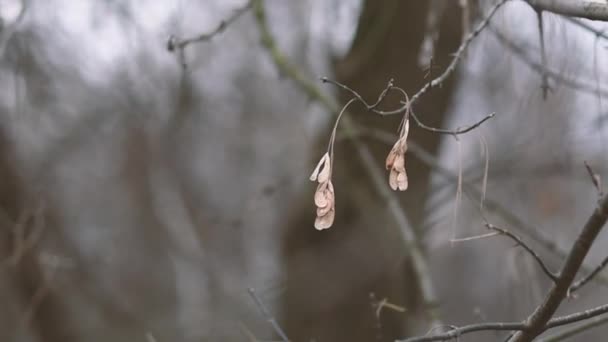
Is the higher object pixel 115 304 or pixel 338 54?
pixel 338 54

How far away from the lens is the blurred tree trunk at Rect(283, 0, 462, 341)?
2.74m

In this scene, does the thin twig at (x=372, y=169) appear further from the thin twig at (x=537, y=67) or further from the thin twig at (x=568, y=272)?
the thin twig at (x=568, y=272)

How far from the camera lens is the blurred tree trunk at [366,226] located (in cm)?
274

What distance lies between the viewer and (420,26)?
277 centimetres

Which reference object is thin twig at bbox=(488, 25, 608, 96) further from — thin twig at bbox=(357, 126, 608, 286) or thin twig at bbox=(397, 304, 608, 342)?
thin twig at bbox=(397, 304, 608, 342)

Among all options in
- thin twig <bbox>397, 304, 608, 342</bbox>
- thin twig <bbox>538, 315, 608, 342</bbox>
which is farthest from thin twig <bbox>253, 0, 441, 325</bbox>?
thin twig <bbox>397, 304, 608, 342</bbox>

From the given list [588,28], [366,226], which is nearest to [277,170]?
[366,226]

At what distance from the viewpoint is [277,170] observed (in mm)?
5488

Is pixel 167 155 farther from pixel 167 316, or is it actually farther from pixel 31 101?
pixel 31 101

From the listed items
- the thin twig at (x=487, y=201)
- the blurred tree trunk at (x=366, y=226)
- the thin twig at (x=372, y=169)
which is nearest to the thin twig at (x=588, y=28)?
the thin twig at (x=487, y=201)

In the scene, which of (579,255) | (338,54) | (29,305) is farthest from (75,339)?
(579,255)

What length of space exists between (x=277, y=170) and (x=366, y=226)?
2.63 m

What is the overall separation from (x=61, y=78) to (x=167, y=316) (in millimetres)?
2083

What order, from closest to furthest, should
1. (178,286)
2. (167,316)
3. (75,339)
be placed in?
(75,339), (167,316), (178,286)
